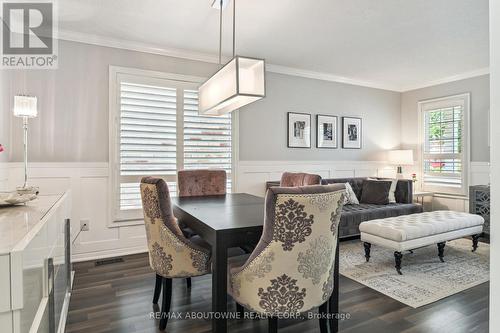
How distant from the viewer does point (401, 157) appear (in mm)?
5461

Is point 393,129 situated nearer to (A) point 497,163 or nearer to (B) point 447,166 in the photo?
(B) point 447,166

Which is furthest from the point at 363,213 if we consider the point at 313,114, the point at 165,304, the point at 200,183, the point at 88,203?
the point at 88,203

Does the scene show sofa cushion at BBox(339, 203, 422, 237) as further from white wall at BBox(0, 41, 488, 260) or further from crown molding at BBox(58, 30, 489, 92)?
crown molding at BBox(58, 30, 489, 92)

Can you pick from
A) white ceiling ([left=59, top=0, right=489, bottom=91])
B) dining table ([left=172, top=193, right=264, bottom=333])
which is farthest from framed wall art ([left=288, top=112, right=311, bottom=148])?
dining table ([left=172, top=193, right=264, bottom=333])

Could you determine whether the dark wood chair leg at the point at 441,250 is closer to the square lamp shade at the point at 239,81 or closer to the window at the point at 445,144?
the window at the point at 445,144

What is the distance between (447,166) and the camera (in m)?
5.20

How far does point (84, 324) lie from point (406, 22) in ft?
13.5

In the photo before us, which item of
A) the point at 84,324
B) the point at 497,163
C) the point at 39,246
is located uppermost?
the point at 497,163

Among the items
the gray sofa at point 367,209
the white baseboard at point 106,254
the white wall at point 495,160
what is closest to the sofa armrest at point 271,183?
the gray sofa at point 367,209

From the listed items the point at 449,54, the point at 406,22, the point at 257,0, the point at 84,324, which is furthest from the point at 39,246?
the point at 449,54

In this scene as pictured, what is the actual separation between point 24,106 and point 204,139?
81.2 inches

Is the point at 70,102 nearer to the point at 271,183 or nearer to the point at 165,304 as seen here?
the point at 165,304

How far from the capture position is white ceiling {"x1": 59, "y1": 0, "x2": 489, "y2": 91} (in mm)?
2805

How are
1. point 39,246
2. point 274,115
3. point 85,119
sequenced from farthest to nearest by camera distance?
point 274,115
point 85,119
point 39,246
